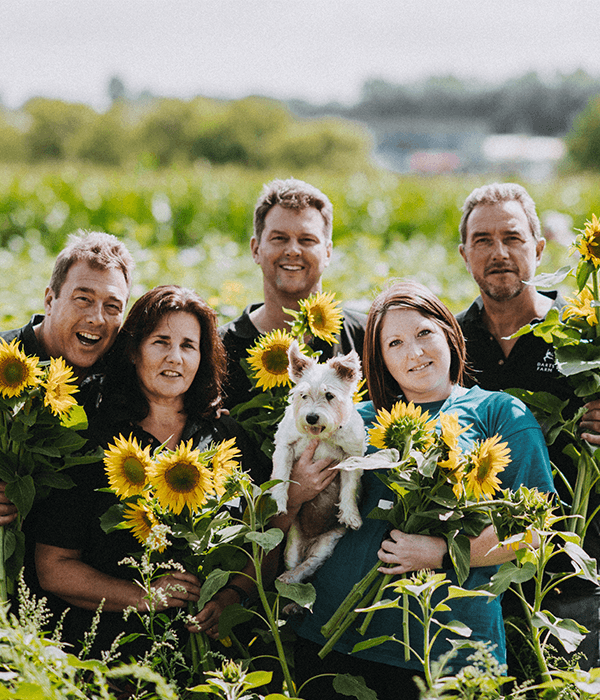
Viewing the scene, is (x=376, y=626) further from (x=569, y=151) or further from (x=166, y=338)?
(x=569, y=151)

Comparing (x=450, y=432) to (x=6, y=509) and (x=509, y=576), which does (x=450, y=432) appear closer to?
(x=509, y=576)

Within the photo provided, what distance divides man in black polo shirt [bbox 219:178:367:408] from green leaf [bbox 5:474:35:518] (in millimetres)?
1339

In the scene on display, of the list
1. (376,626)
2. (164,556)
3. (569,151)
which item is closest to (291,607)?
(376,626)

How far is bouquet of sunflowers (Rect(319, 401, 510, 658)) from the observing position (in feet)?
6.43

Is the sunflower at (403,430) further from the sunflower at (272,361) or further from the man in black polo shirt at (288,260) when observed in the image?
the man in black polo shirt at (288,260)

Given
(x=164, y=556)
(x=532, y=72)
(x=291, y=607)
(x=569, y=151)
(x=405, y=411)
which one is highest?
(x=532, y=72)

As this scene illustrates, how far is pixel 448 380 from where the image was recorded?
259 centimetres

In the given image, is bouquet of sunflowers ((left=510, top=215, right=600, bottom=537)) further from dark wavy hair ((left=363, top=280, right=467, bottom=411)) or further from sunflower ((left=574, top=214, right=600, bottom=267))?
dark wavy hair ((left=363, top=280, right=467, bottom=411))

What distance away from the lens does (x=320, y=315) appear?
2590 mm

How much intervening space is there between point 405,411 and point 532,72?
5247 inches

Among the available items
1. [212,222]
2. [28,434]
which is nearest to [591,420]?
[28,434]

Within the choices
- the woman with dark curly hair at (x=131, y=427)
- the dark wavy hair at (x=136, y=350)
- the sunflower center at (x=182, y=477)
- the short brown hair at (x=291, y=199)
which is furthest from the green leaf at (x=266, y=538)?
the short brown hair at (x=291, y=199)

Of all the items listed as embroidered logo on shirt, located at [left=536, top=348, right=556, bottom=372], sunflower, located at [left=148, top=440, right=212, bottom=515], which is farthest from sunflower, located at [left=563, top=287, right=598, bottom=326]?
sunflower, located at [left=148, top=440, right=212, bottom=515]

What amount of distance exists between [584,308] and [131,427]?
1719mm
